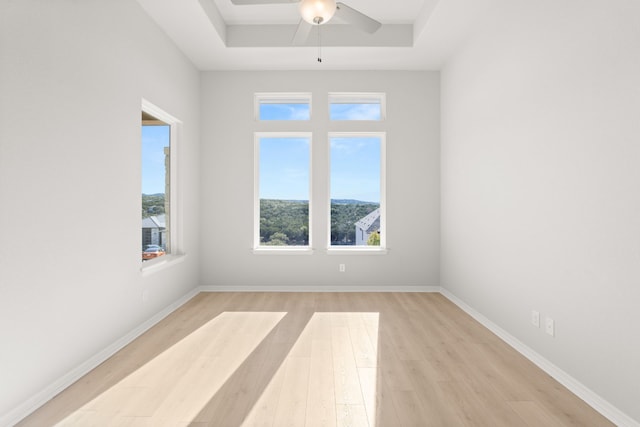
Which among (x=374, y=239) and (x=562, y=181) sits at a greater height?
(x=562, y=181)

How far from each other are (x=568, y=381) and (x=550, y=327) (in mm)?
346

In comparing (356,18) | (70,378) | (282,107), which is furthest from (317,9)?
(70,378)

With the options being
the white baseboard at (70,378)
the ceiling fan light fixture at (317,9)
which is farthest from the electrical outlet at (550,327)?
the white baseboard at (70,378)

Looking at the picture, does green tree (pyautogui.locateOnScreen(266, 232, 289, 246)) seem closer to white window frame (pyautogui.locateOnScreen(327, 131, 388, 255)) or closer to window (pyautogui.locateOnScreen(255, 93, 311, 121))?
white window frame (pyautogui.locateOnScreen(327, 131, 388, 255))

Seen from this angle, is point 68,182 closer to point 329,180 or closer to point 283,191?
point 283,191

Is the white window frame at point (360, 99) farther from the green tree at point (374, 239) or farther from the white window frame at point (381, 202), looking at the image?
the green tree at point (374, 239)

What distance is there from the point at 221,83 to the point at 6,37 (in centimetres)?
285

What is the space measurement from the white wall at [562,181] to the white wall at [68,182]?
3.33 m

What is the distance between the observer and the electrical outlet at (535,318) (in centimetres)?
246

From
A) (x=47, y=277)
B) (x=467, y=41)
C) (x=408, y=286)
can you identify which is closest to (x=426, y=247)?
(x=408, y=286)

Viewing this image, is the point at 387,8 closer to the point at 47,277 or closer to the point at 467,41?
the point at 467,41

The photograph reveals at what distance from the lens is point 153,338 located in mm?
2908

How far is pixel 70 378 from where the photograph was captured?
85.9 inches

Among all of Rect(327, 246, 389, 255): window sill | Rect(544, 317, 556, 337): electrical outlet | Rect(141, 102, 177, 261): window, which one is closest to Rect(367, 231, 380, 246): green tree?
Rect(327, 246, 389, 255): window sill
